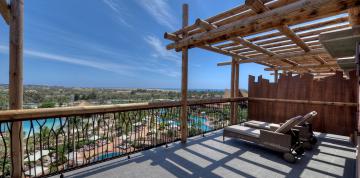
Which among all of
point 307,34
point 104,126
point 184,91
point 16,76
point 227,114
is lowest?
point 227,114

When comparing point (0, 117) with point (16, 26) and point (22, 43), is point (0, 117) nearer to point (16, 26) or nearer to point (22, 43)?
point (22, 43)

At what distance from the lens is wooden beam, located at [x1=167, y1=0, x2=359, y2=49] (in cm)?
196

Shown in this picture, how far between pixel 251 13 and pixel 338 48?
132 cm

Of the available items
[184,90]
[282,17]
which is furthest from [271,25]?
[184,90]

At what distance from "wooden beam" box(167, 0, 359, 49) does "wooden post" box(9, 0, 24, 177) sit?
2.89 metres

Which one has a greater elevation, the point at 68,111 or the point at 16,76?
the point at 16,76

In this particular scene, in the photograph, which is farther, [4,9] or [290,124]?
[290,124]

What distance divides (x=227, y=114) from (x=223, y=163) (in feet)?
10.0

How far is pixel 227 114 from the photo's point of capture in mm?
5824

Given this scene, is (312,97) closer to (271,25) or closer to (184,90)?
(271,25)

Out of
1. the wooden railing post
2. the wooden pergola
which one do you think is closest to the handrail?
the wooden railing post

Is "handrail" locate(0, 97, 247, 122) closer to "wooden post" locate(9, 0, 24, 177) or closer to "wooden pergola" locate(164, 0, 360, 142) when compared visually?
"wooden post" locate(9, 0, 24, 177)

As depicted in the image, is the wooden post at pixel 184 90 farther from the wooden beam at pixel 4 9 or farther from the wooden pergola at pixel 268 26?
the wooden beam at pixel 4 9

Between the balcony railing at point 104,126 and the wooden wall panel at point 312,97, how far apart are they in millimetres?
708
